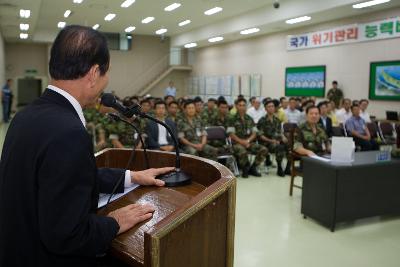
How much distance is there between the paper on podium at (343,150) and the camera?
360 cm

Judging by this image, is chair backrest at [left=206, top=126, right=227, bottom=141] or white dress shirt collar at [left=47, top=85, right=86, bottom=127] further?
chair backrest at [left=206, top=126, right=227, bottom=141]

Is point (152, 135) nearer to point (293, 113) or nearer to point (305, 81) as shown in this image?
point (293, 113)

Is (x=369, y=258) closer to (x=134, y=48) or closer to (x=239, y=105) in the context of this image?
(x=239, y=105)

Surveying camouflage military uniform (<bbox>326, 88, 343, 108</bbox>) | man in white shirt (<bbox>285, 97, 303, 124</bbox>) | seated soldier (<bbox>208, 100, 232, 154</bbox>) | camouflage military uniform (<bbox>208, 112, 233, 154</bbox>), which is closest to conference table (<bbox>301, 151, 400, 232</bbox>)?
camouflage military uniform (<bbox>208, 112, 233, 154</bbox>)

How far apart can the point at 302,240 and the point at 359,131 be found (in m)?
4.39

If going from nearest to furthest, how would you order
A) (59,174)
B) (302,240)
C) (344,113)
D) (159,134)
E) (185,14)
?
(59,174) < (302,240) < (159,134) < (344,113) < (185,14)

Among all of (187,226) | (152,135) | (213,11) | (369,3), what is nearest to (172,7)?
(213,11)

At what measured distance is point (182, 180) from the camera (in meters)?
1.34

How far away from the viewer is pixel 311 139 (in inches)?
192

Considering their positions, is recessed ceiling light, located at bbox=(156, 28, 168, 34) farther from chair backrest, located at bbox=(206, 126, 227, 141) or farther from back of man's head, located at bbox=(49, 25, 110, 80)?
back of man's head, located at bbox=(49, 25, 110, 80)

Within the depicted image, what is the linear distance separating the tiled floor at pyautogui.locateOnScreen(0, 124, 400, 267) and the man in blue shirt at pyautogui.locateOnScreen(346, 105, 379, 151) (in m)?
3.17

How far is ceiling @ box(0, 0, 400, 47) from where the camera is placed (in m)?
8.78

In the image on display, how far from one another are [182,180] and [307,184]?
281cm

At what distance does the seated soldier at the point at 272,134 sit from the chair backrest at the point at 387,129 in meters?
2.47
